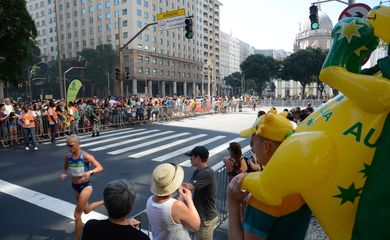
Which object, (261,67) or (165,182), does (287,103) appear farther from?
(165,182)

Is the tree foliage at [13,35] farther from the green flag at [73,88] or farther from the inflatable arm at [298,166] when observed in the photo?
the inflatable arm at [298,166]

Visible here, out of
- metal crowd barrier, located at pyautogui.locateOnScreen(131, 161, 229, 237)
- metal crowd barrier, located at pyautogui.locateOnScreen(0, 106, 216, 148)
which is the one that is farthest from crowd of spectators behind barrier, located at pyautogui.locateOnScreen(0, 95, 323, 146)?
metal crowd barrier, located at pyautogui.locateOnScreen(131, 161, 229, 237)

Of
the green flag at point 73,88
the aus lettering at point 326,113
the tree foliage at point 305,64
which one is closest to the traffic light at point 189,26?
the green flag at point 73,88

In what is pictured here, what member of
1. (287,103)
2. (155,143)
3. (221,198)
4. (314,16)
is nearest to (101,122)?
(155,143)

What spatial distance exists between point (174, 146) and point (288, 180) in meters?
11.7

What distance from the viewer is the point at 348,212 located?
60.1 inches

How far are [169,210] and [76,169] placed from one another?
3.00 m

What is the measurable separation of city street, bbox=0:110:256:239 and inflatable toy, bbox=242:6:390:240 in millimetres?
4801

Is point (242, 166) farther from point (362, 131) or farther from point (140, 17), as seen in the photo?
point (140, 17)

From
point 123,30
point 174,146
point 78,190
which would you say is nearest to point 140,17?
point 123,30

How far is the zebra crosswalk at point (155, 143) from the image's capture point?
1154 cm

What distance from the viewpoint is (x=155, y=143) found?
13859 millimetres

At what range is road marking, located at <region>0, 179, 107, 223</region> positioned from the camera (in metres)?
5.97

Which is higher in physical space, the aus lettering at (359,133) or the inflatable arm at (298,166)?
the aus lettering at (359,133)
